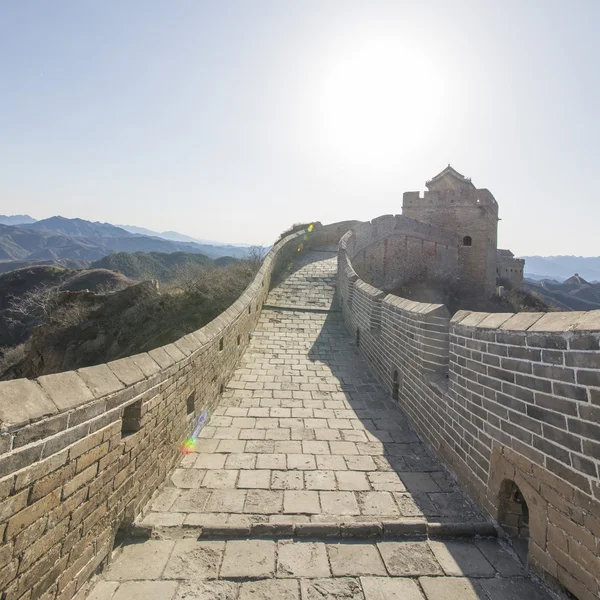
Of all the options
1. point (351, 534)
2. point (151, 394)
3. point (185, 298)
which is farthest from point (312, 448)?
point (185, 298)

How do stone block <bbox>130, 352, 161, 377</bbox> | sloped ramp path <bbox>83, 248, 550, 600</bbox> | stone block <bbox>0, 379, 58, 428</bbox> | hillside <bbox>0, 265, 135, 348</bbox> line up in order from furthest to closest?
hillside <bbox>0, 265, 135, 348</bbox> → stone block <bbox>130, 352, 161, 377</bbox> → sloped ramp path <bbox>83, 248, 550, 600</bbox> → stone block <bbox>0, 379, 58, 428</bbox>

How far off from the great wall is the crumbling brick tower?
21534mm

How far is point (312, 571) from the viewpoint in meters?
2.26

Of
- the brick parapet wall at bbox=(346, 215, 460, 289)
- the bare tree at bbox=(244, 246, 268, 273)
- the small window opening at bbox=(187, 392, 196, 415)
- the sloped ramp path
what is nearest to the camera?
the sloped ramp path

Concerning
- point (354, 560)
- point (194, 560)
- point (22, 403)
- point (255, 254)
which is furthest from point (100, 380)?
point (255, 254)

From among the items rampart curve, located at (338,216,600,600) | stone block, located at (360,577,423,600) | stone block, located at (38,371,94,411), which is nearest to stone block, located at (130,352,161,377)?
stone block, located at (38,371,94,411)

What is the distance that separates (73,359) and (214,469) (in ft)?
40.4

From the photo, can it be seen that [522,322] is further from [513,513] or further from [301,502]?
[301,502]

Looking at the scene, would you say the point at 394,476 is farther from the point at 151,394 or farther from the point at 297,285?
the point at 297,285

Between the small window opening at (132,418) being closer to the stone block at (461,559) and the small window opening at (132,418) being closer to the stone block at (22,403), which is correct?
the stone block at (22,403)

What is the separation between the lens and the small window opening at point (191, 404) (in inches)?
155

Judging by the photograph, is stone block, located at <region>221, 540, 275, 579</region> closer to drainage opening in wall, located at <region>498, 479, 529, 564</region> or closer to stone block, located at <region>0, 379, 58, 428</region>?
stone block, located at <region>0, 379, 58, 428</region>

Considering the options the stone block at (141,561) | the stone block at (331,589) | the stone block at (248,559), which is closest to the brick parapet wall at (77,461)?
the stone block at (141,561)

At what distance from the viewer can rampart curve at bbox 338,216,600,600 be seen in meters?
1.94
